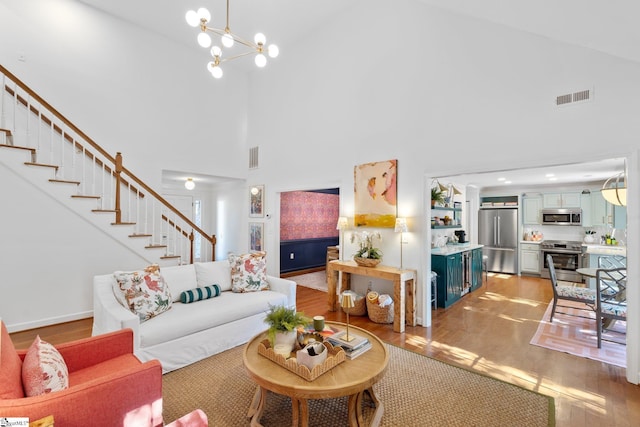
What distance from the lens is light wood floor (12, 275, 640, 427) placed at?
2.35m

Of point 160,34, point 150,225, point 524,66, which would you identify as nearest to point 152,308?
point 150,225

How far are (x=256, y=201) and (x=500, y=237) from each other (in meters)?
6.34

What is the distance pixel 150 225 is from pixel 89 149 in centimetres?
158

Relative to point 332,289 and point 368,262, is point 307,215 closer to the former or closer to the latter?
point 332,289

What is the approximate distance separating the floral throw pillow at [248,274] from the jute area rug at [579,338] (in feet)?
11.2

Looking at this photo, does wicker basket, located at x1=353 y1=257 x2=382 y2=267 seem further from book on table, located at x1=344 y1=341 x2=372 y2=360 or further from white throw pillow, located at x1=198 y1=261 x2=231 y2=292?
book on table, located at x1=344 y1=341 x2=372 y2=360

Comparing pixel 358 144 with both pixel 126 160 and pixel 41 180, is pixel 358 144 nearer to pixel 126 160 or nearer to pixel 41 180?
pixel 126 160

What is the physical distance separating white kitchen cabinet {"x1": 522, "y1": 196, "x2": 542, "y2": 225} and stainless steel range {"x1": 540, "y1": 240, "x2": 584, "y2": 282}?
63 centimetres

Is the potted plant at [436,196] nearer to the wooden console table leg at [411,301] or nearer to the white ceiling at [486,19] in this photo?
the white ceiling at [486,19]

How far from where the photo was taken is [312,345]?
6.89ft

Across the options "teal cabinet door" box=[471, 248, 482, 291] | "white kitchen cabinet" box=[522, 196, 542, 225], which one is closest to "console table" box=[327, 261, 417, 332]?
"teal cabinet door" box=[471, 248, 482, 291]

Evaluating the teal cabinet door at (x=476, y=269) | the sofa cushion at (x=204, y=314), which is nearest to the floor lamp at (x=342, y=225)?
the sofa cushion at (x=204, y=314)

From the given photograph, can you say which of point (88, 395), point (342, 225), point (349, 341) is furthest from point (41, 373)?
point (342, 225)

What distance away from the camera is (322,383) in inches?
73.3
